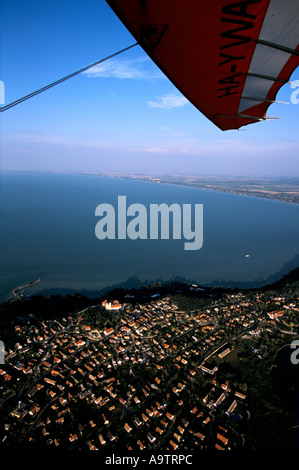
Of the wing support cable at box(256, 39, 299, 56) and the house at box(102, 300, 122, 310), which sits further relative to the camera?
the house at box(102, 300, 122, 310)

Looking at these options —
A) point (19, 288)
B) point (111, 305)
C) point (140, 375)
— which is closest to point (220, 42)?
point (140, 375)

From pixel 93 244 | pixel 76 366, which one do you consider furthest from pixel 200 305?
pixel 93 244

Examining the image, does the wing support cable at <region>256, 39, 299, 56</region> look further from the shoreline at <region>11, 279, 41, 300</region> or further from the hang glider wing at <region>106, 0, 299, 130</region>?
the shoreline at <region>11, 279, 41, 300</region>

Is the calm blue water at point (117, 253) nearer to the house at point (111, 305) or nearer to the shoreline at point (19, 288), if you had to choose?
the shoreline at point (19, 288)

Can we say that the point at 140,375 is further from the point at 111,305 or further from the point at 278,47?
the point at 278,47

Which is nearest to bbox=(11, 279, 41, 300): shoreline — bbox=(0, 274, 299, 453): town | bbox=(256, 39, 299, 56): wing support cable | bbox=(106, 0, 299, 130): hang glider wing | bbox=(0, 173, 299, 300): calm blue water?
bbox=(0, 173, 299, 300): calm blue water

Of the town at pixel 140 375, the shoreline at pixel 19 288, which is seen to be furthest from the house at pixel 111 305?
the shoreline at pixel 19 288
